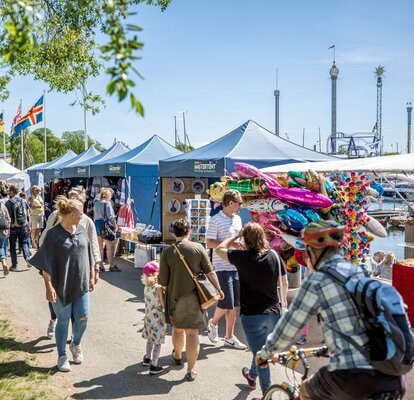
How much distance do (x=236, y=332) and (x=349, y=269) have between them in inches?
172

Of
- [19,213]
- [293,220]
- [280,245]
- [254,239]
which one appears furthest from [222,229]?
[19,213]

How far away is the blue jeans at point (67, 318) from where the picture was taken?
5215 mm

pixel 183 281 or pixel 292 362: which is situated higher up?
pixel 183 281

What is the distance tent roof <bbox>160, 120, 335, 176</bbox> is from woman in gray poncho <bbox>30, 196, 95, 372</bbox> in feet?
16.4

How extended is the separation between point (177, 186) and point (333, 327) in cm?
1044

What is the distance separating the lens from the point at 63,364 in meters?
5.25

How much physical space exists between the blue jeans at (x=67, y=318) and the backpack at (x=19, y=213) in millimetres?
6165

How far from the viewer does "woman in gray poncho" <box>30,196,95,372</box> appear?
200 inches

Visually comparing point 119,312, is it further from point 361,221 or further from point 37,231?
point 37,231

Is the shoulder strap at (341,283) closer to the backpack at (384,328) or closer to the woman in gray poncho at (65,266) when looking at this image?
the backpack at (384,328)

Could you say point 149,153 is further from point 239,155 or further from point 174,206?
point 239,155

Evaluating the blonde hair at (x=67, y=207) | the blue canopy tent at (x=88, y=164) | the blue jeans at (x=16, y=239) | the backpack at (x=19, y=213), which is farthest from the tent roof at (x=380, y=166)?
the blue canopy tent at (x=88, y=164)

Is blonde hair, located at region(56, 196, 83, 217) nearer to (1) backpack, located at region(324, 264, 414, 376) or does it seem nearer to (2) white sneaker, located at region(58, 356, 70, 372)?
(2) white sneaker, located at region(58, 356, 70, 372)

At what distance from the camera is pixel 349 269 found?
2.65m
